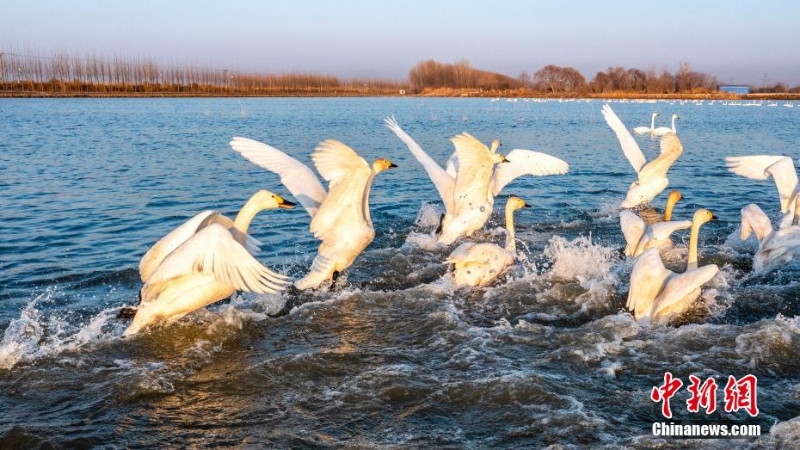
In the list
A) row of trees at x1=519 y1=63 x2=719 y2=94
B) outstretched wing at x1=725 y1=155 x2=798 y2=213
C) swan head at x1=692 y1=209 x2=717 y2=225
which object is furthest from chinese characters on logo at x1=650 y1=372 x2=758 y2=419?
row of trees at x1=519 y1=63 x2=719 y2=94

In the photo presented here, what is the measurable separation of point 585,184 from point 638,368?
1323 centimetres

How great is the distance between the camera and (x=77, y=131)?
34.0 metres

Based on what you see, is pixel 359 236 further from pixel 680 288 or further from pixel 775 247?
pixel 775 247

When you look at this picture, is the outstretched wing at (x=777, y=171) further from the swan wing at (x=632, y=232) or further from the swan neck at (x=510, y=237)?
the swan neck at (x=510, y=237)

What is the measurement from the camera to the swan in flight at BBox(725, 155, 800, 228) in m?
11.5

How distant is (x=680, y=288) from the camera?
7.14 meters

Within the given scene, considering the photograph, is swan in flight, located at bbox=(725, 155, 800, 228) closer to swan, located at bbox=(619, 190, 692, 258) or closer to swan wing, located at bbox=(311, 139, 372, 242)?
swan, located at bbox=(619, 190, 692, 258)

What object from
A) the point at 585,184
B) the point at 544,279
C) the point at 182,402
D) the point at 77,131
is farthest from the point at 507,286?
the point at 77,131

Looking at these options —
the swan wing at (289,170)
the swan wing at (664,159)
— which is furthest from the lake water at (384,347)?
the swan wing at (289,170)

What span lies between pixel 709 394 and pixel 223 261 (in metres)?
4.30

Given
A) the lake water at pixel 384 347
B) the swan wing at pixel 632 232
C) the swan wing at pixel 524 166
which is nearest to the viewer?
the lake water at pixel 384 347

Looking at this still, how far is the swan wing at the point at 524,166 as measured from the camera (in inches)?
512
